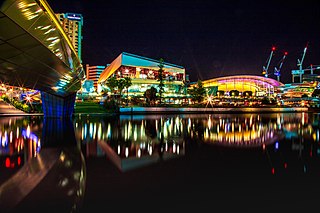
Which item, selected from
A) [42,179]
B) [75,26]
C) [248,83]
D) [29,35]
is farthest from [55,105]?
[75,26]

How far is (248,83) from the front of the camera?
12406cm

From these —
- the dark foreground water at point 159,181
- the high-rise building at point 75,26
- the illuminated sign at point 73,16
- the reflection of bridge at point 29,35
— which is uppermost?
the illuminated sign at point 73,16

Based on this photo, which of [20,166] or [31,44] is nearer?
[20,166]

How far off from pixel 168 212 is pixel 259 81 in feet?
416

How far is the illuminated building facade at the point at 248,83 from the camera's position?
120 metres

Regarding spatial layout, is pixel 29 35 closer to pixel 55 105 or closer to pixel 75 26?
pixel 55 105

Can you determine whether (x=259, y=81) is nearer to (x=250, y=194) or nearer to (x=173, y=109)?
(x=173, y=109)

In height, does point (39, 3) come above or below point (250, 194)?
above

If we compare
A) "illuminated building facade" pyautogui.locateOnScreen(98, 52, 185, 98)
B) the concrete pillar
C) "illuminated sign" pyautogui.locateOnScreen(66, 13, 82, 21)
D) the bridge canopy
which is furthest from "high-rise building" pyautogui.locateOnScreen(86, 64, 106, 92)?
the bridge canopy

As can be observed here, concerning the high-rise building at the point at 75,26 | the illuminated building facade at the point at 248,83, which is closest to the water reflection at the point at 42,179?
the illuminated building facade at the point at 248,83

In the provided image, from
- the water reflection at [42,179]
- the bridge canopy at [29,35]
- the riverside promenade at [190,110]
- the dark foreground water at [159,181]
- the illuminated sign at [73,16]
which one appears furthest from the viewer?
the illuminated sign at [73,16]

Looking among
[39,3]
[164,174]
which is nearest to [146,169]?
[164,174]

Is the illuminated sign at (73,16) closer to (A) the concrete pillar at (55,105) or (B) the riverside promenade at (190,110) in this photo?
(B) the riverside promenade at (190,110)

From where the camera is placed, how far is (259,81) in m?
121
